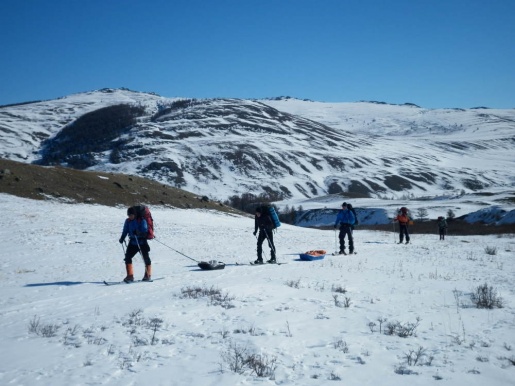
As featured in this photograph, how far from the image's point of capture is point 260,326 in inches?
312

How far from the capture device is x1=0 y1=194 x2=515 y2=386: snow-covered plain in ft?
19.1

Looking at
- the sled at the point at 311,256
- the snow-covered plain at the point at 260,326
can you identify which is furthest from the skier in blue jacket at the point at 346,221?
the snow-covered plain at the point at 260,326

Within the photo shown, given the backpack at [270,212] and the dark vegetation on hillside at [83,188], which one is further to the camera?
the dark vegetation on hillside at [83,188]

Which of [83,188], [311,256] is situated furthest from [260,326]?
[83,188]

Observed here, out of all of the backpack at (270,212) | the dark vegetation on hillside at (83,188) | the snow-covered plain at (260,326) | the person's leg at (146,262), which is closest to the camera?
the snow-covered plain at (260,326)

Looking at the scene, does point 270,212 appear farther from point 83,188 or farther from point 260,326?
point 83,188

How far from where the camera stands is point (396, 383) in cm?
550

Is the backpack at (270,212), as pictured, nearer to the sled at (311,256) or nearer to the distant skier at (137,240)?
the sled at (311,256)

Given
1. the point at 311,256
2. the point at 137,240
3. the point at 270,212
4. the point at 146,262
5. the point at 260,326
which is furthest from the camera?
the point at 311,256

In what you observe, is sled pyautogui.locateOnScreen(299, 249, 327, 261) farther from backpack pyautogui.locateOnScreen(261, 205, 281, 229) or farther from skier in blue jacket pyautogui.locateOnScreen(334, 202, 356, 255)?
skier in blue jacket pyautogui.locateOnScreen(334, 202, 356, 255)

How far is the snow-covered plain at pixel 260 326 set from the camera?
19.1ft

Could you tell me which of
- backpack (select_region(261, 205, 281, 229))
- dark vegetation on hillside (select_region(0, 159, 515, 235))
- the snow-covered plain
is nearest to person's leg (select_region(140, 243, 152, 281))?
the snow-covered plain

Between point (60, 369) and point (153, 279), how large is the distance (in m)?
7.90

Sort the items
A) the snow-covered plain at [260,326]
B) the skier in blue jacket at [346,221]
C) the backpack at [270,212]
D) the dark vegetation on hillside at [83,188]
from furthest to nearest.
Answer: the dark vegetation on hillside at [83,188] < the skier in blue jacket at [346,221] < the backpack at [270,212] < the snow-covered plain at [260,326]
